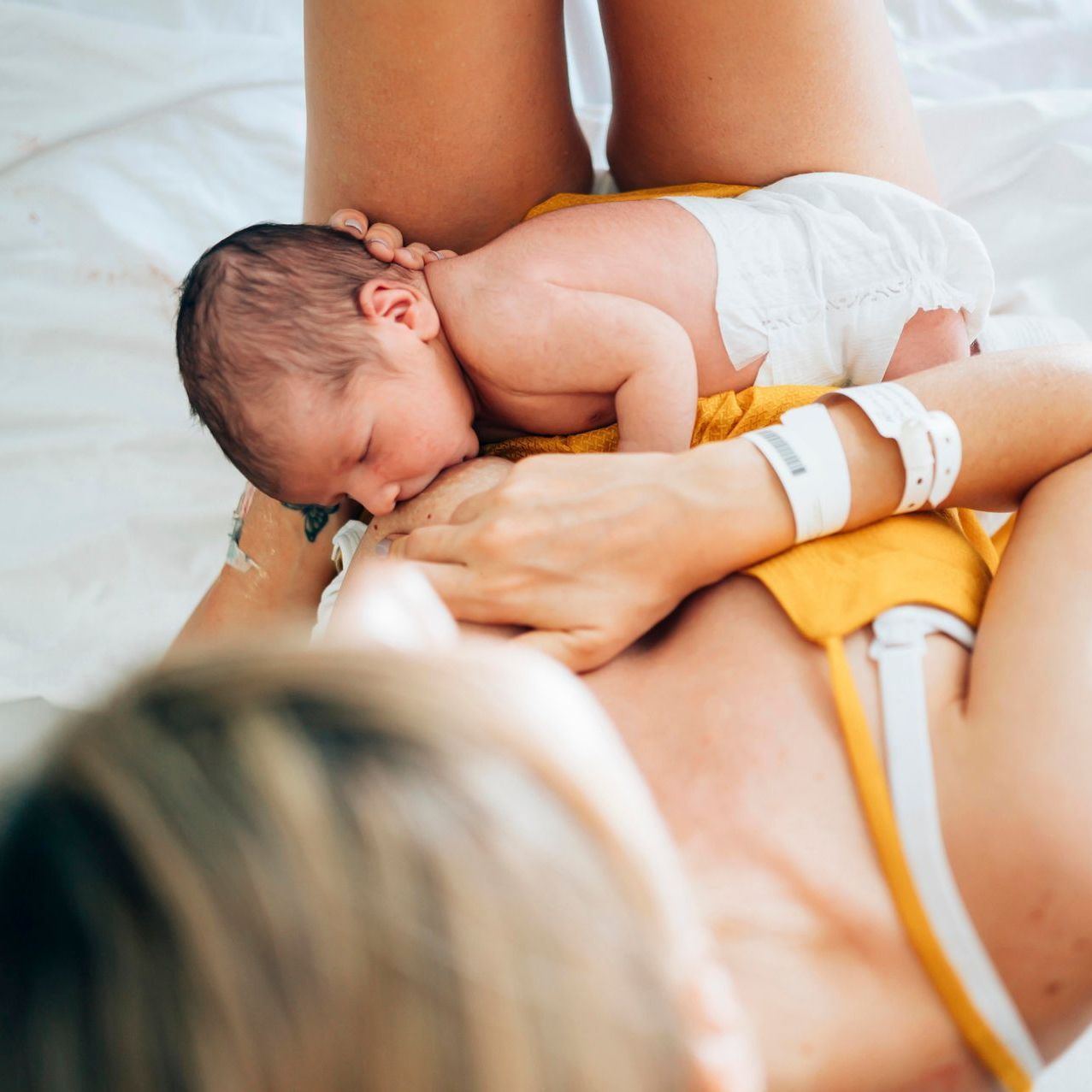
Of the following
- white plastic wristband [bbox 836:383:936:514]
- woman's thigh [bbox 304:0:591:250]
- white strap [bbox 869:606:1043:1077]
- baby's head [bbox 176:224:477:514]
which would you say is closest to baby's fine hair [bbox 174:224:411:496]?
baby's head [bbox 176:224:477:514]

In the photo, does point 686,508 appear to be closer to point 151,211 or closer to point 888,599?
point 888,599

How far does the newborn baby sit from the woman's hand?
0.18 m

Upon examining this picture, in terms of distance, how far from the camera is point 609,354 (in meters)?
1.28

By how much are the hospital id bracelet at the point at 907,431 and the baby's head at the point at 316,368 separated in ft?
1.75

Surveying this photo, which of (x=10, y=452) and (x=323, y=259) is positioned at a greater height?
(x=323, y=259)

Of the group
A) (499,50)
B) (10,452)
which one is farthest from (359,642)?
(10,452)

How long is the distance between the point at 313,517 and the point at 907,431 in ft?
2.87

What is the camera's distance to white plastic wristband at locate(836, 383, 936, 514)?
1.02 m

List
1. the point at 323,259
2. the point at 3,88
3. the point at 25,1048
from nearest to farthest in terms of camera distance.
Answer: the point at 25,1048, the point at 323,259, the point at 3,88

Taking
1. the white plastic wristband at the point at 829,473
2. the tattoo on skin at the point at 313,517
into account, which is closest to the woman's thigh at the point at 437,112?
the tattoo on skin at the point at 313,517

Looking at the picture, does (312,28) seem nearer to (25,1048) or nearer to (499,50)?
(499,50)

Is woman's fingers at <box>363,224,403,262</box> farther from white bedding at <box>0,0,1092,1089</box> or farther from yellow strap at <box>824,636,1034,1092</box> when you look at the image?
yellow strap at <box>824,636,1034,1092</box>

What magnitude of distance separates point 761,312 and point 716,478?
1.26 ft

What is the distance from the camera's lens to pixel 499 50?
4.42 feet
